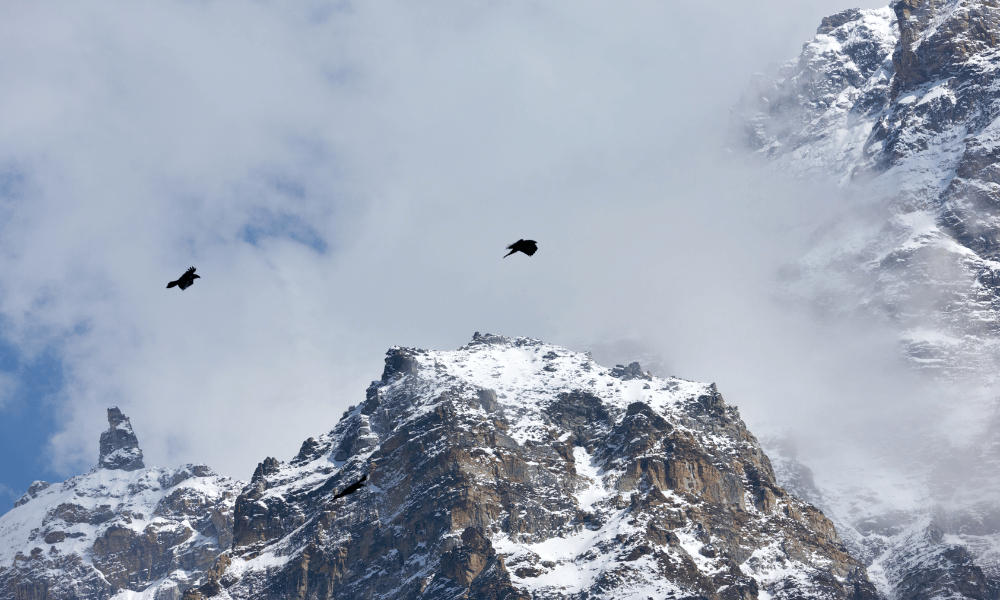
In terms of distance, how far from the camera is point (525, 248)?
7025 cm

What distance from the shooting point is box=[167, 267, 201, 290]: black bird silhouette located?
72.5 metres

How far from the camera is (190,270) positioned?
72688 millimetres

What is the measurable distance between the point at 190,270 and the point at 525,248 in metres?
18.8

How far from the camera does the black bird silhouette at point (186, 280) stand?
238 ft

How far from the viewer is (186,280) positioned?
73188 mm
